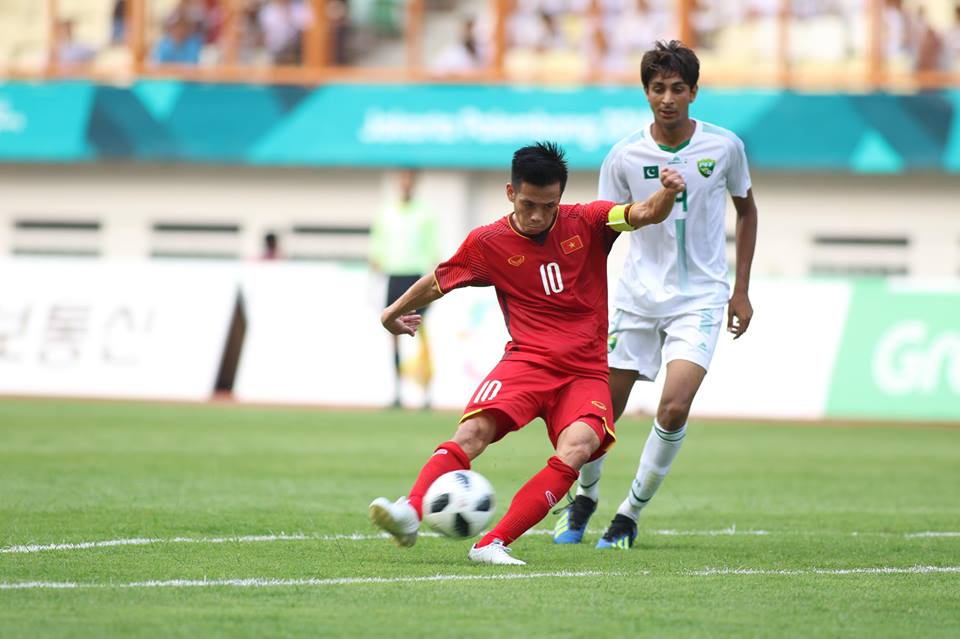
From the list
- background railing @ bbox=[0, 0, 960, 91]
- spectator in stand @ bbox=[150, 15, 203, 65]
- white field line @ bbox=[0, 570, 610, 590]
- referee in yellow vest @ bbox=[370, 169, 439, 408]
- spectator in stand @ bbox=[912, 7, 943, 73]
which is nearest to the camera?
white field line @ bbox=[0, 570, 610, 590]

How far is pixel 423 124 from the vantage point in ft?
83.0

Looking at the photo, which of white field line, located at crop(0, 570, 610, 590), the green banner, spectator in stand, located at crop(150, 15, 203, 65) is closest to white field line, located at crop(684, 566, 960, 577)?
white field line, located at crop(0, 570, 610, 590)

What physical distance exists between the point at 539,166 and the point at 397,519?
1605mm

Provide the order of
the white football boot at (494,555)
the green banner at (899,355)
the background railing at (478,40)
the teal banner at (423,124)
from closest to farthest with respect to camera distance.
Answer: the white football boot at (494,555), the green banner at (899,355), the teal banner at (423,124), the background railing at (478,40)

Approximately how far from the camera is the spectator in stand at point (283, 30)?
26156 millimetres

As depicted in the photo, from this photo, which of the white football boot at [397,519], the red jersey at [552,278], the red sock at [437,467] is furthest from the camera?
the red jersey at [552,278]

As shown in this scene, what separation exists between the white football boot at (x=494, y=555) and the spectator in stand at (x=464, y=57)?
18919 mm

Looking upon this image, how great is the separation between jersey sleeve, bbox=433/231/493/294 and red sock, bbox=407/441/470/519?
2.53 ft

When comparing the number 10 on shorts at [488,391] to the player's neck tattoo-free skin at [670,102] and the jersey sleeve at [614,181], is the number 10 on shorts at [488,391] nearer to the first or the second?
the jersey sleeve at [614,181]

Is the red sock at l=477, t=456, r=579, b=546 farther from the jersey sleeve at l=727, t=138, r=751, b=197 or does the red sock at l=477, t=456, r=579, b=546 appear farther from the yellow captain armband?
the jersey sleeve at l=727, t=138, r=751, b=197

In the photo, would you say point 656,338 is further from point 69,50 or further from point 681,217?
point 69,50

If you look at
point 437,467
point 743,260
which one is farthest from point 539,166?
point 743,260

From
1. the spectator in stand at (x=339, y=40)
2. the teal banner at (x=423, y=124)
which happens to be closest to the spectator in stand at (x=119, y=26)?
the teal banner at (x=423, y=124)

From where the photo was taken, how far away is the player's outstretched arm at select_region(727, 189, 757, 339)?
837 centimetres
